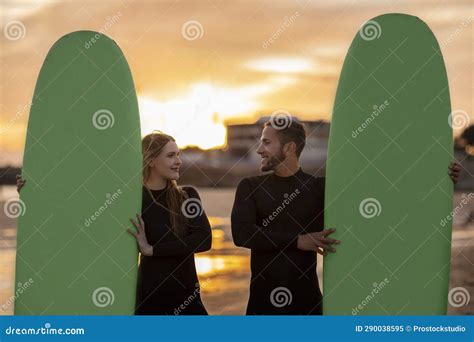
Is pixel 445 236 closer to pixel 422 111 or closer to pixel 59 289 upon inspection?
pixel 422 111

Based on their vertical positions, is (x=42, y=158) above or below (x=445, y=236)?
above

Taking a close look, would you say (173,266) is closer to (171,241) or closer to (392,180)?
(171,241)

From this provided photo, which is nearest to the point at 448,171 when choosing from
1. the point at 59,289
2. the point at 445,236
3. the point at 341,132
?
the point at 445,236

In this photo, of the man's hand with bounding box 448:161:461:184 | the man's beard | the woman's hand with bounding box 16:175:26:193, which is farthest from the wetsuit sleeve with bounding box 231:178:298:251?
the woman's hand with bounding box 16:175:26:193

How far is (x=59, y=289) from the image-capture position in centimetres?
377

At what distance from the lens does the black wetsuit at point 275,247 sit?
10.8 feet

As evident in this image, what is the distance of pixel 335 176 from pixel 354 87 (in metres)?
0.51

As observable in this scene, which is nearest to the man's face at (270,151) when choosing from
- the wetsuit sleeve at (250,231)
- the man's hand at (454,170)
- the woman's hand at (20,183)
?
the wetsuit sleeve at (250,231)

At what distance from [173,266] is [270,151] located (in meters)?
0.72

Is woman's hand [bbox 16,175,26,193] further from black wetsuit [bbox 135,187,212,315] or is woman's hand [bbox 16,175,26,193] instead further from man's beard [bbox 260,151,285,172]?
man's beard [bbox 260,151,285,172]

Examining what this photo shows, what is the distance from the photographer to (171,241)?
10.7 ft

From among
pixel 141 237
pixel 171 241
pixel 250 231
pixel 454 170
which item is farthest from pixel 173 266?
Result: pixel 454 170

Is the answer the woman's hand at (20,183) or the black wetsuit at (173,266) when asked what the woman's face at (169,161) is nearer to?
the black wetsuit at (173,266)

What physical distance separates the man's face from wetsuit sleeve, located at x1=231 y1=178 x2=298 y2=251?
0.13m
